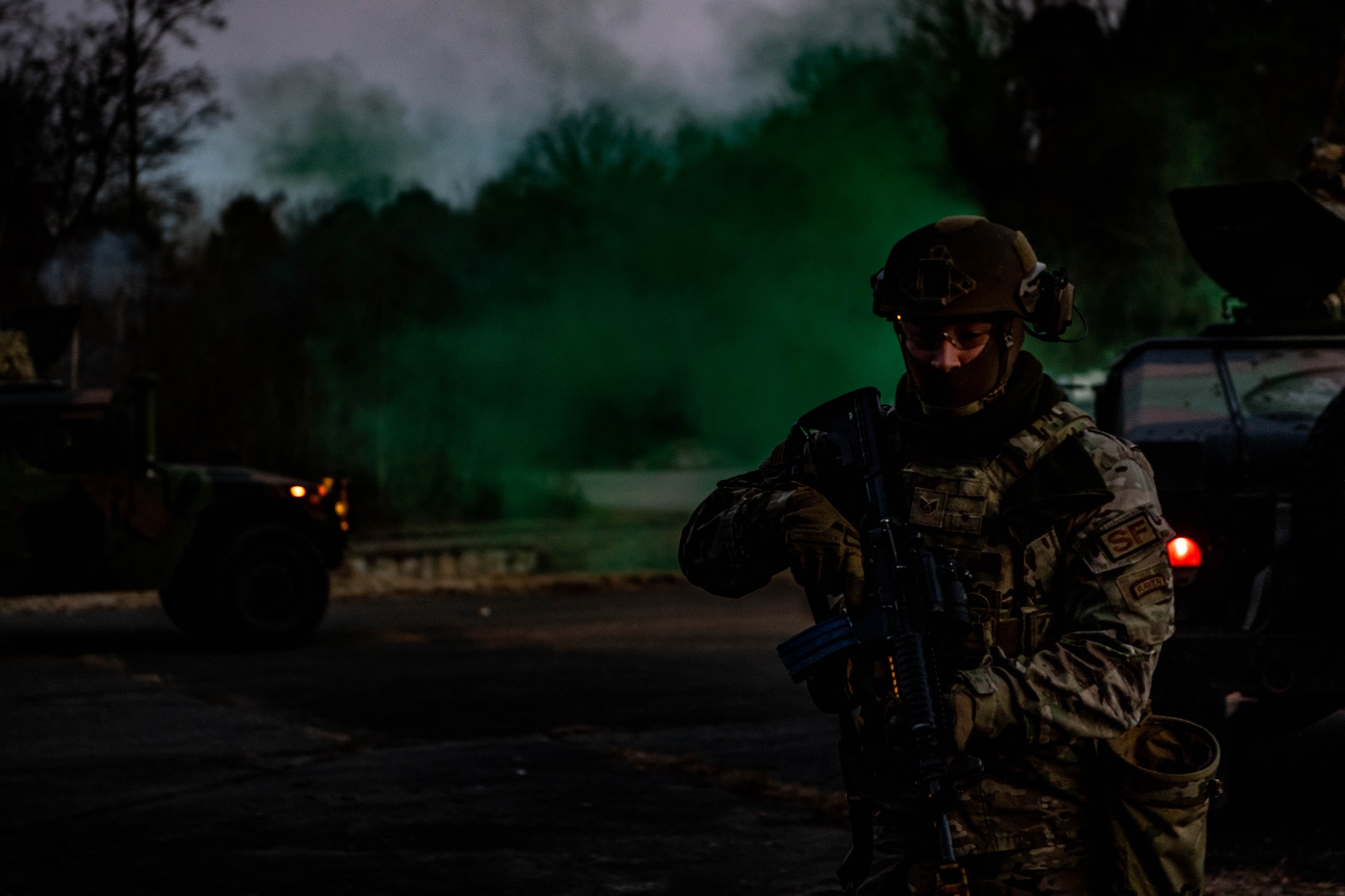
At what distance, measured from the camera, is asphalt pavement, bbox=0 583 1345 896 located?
560cm

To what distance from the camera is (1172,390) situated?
24.2ft

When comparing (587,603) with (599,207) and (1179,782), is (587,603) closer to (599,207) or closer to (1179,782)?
(599,207)

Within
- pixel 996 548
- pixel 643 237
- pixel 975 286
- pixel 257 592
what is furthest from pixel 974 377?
pixel 643 237

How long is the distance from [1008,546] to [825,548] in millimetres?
295

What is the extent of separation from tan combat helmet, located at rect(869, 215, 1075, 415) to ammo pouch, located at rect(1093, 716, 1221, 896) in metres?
0.60

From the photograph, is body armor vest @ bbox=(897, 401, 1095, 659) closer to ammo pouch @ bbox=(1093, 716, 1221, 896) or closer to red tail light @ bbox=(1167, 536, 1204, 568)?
ammo pouch @ bbox=(1093, 716, 1221, 896)

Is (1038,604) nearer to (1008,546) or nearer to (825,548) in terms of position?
(1008,546)

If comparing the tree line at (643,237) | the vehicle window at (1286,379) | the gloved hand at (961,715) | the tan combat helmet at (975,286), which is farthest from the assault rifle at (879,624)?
the tree line at (643,237)

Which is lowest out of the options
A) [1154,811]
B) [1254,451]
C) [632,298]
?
[1154,811]

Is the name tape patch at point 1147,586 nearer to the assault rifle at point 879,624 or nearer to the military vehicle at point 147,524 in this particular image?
the assault rifle at point 879,624

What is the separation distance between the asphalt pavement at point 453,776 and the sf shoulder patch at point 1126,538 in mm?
2782

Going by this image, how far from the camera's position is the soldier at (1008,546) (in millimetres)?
2717

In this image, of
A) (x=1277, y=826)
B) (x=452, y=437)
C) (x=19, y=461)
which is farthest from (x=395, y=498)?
(x=1277, y=826)

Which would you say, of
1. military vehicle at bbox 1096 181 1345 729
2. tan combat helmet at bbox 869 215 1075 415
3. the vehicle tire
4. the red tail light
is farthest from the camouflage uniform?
the vehicle tire
